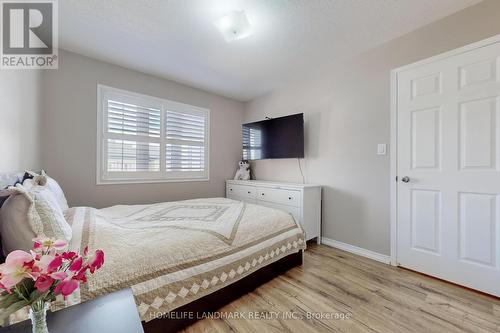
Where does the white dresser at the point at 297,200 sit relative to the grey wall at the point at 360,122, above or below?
below

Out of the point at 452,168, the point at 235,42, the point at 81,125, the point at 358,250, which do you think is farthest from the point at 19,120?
the point at 452,168

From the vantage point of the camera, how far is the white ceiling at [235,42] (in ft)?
5.83

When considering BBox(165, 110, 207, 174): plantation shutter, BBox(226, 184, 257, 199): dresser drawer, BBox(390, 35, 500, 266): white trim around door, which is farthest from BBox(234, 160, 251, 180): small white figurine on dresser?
BBox(390, 35, 500, 266): white trim around door

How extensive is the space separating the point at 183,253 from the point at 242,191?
2.19 m

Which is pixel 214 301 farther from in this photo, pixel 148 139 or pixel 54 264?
pixel 148 139

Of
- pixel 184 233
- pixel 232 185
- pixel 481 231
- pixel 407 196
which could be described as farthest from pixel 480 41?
pixel 232 185

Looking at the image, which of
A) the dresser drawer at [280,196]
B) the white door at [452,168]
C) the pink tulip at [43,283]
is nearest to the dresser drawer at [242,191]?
the dresser drawer at [280,196]

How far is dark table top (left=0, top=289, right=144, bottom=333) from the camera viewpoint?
64cm

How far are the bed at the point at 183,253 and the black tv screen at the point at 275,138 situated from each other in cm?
126

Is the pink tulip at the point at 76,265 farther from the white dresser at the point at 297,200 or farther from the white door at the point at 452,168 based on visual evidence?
the white door at the point at 452,168

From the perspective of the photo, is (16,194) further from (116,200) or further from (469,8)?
(469,8)

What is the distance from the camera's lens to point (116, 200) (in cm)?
280

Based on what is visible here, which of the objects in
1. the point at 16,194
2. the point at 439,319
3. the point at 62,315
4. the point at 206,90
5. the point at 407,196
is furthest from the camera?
the point at 206,90

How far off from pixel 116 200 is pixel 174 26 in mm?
2238
